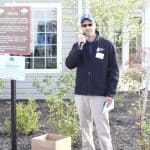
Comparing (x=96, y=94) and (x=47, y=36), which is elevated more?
(x=47, y=36)

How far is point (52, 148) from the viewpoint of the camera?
20.2 feet

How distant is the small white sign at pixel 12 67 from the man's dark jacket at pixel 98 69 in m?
0.61

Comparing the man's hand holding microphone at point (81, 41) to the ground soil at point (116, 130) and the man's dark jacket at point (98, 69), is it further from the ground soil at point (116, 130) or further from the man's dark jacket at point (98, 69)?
the ground soil at point (116, 130)

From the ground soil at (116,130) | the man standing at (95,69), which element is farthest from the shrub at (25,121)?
the man standing at (95,69)

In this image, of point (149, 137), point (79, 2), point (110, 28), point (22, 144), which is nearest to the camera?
point (149, 137)

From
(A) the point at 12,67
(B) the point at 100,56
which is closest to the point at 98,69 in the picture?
(B) the point at 100,56

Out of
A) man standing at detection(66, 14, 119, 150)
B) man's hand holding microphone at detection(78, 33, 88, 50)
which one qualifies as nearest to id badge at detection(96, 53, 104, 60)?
man standing at detection(66, 14, 119, 150)

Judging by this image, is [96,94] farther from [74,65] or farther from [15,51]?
[15,51]

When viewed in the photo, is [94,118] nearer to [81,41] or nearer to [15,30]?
[81,41]

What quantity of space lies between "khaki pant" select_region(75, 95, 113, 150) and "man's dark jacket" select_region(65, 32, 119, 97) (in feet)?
0.34

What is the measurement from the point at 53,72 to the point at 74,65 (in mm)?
7113

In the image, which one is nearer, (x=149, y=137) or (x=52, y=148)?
(x=52, y=148)

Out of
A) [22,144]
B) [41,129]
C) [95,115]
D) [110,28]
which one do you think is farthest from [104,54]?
[110,28]

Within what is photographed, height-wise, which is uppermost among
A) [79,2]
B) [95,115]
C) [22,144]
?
[79,2]
